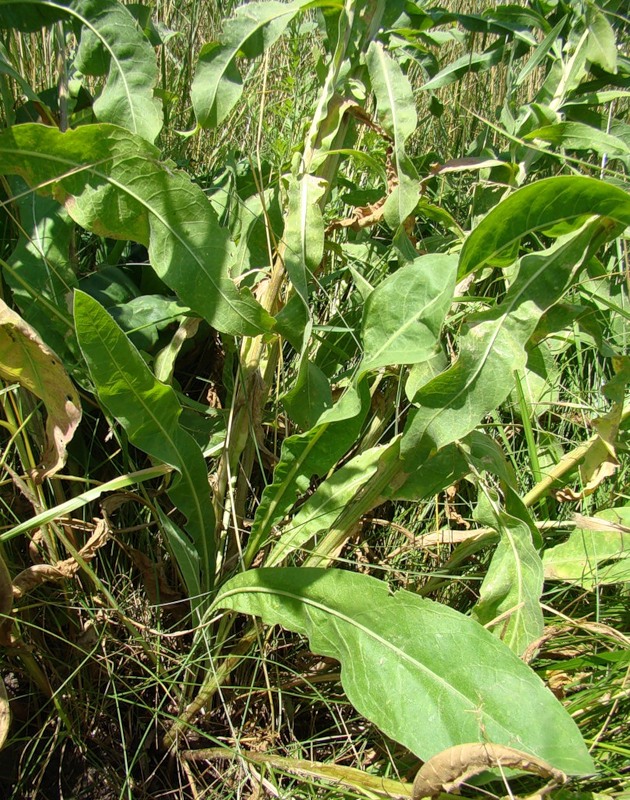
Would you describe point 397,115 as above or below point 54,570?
above

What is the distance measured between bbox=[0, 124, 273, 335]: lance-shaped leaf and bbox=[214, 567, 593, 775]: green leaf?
1.14ft

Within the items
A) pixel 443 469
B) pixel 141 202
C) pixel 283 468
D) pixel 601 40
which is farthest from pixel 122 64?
pixel 601 40

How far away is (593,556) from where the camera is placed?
1.08 meters

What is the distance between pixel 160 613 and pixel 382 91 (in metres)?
0.82

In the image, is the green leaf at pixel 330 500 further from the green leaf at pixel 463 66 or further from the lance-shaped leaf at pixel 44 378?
the green leaf at pixel 463 66

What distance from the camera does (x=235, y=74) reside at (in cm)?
102

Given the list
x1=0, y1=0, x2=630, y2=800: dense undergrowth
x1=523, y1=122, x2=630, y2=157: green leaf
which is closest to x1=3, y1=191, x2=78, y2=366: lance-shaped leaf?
x1=0, y1=0, x2=630, y2=800: dense undergrowth

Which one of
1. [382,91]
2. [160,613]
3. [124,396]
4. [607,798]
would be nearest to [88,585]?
[160,613]

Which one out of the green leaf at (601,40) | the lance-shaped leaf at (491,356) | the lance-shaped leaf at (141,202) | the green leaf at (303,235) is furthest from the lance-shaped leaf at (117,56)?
the green leaf at (601,40)

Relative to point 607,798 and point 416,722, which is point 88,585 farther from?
point 607,798

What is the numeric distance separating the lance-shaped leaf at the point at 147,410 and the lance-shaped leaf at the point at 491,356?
0.98 ft

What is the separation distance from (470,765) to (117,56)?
1019 mm

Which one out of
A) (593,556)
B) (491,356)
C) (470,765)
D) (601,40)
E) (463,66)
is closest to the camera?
(470,765)

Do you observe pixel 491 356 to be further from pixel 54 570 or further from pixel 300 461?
pixel 54 570
